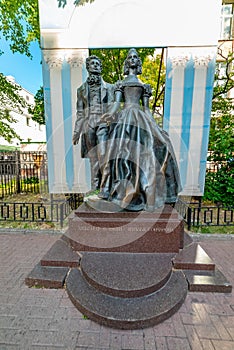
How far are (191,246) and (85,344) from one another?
2.01 m

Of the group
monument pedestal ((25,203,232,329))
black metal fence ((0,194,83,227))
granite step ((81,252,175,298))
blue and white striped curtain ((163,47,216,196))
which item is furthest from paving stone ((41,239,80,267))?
blue and white striped curtain ((163,47,216,196))

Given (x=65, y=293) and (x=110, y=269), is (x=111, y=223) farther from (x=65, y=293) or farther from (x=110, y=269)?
(x=65, y=293)

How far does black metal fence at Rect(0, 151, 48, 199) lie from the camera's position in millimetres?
8711

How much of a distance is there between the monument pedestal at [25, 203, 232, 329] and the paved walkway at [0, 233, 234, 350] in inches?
3.5

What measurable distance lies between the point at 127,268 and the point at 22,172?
29.2 ft

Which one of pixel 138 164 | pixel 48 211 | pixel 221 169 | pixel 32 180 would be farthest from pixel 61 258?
pixel 32 180

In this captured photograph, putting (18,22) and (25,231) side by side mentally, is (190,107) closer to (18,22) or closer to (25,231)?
(25,231)

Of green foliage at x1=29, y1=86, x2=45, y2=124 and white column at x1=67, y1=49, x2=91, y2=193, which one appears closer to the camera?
white column at x1=67, y1=49, x2=91, y2=193

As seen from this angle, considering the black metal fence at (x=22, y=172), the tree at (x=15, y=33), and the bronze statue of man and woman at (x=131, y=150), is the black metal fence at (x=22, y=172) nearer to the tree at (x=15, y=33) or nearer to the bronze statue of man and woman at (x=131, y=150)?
the tree at (x=15, y=33)

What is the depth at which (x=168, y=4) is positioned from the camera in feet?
18.2

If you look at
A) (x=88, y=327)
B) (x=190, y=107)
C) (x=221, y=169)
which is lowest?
(x=88, y=327)

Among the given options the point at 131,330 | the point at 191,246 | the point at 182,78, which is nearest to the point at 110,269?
the point at 131,330

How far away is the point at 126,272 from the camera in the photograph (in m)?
2.52

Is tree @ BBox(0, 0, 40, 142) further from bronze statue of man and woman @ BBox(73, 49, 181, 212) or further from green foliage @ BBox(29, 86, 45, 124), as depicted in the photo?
bronze statue of man and woman @ BBox(73, 49, 181, 212)
